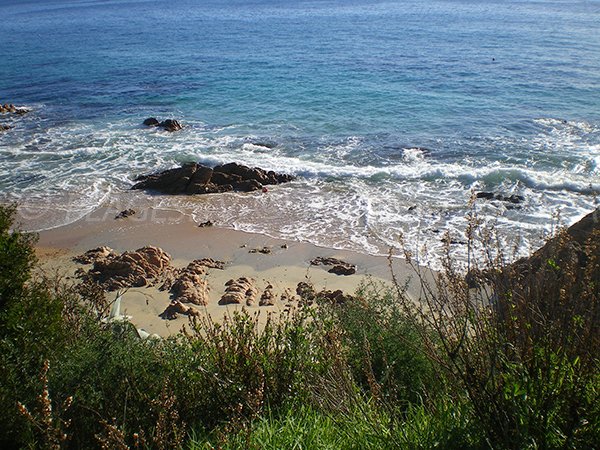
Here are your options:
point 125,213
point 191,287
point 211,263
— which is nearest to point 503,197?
point 211,263

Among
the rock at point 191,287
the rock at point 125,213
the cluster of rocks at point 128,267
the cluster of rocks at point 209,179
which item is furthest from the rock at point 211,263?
the cluster of rocks at point 209,179

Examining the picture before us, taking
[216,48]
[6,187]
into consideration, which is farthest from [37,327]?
[216,48]

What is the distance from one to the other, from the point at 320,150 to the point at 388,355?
1460 centimetres

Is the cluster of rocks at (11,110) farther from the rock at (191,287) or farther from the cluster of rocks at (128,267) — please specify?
the rock at (191,287)

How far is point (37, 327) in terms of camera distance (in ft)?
19.6

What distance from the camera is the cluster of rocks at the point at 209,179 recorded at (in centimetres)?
1716

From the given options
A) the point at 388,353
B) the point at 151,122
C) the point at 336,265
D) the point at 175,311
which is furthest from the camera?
the point at 151,122

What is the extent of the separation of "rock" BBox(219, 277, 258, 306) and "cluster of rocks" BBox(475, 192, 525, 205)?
7421 mm

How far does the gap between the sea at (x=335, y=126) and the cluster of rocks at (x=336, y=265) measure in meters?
0.83

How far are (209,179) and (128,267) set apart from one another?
5996 millimetres

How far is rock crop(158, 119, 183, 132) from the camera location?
77.3ft

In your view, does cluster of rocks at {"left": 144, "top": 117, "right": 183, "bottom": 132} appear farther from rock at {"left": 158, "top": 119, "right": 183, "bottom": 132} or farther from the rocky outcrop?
the rocky outcrop

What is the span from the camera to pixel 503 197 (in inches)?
617

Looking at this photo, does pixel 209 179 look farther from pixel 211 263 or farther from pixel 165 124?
pixel 165 124
